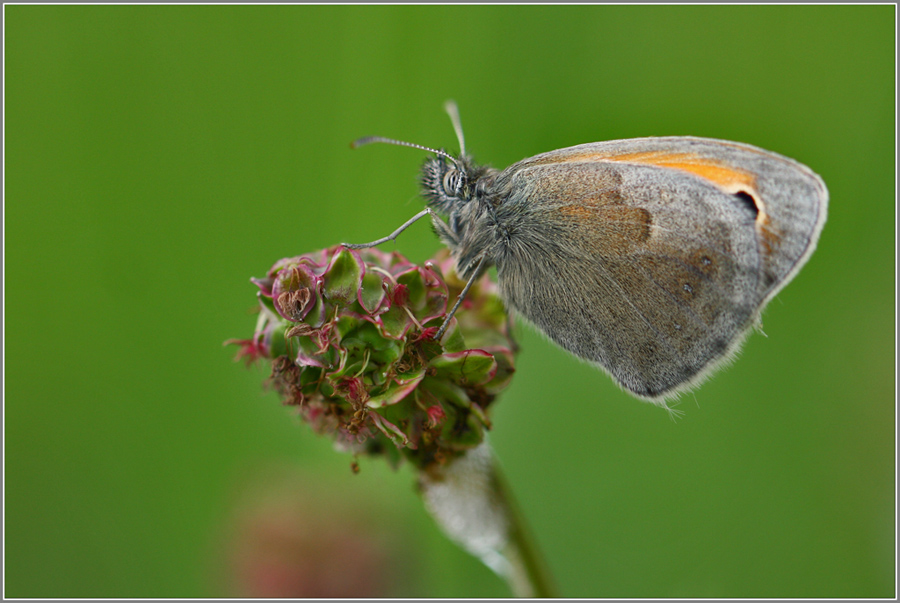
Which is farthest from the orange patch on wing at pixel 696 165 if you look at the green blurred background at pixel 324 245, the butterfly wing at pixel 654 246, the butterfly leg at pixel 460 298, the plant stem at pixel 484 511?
the green blurred background at pixel 324 245

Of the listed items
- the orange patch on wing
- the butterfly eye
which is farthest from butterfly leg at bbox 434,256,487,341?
the orange patch on wing

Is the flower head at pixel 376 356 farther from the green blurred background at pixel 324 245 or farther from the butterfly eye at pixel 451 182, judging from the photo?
the green blurred background at pixel 324 245

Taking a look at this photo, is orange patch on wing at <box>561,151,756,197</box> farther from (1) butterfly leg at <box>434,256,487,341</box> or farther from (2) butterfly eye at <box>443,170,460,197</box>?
(1) butterfly leg at <box>434,256,487,341</box>

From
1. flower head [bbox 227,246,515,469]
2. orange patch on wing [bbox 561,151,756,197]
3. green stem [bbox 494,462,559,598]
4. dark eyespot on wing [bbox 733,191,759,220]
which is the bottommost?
green stem [bbox 494,462,559,598]

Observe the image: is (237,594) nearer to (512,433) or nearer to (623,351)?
(512,433)

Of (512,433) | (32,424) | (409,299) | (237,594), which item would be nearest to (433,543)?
(512,433)
